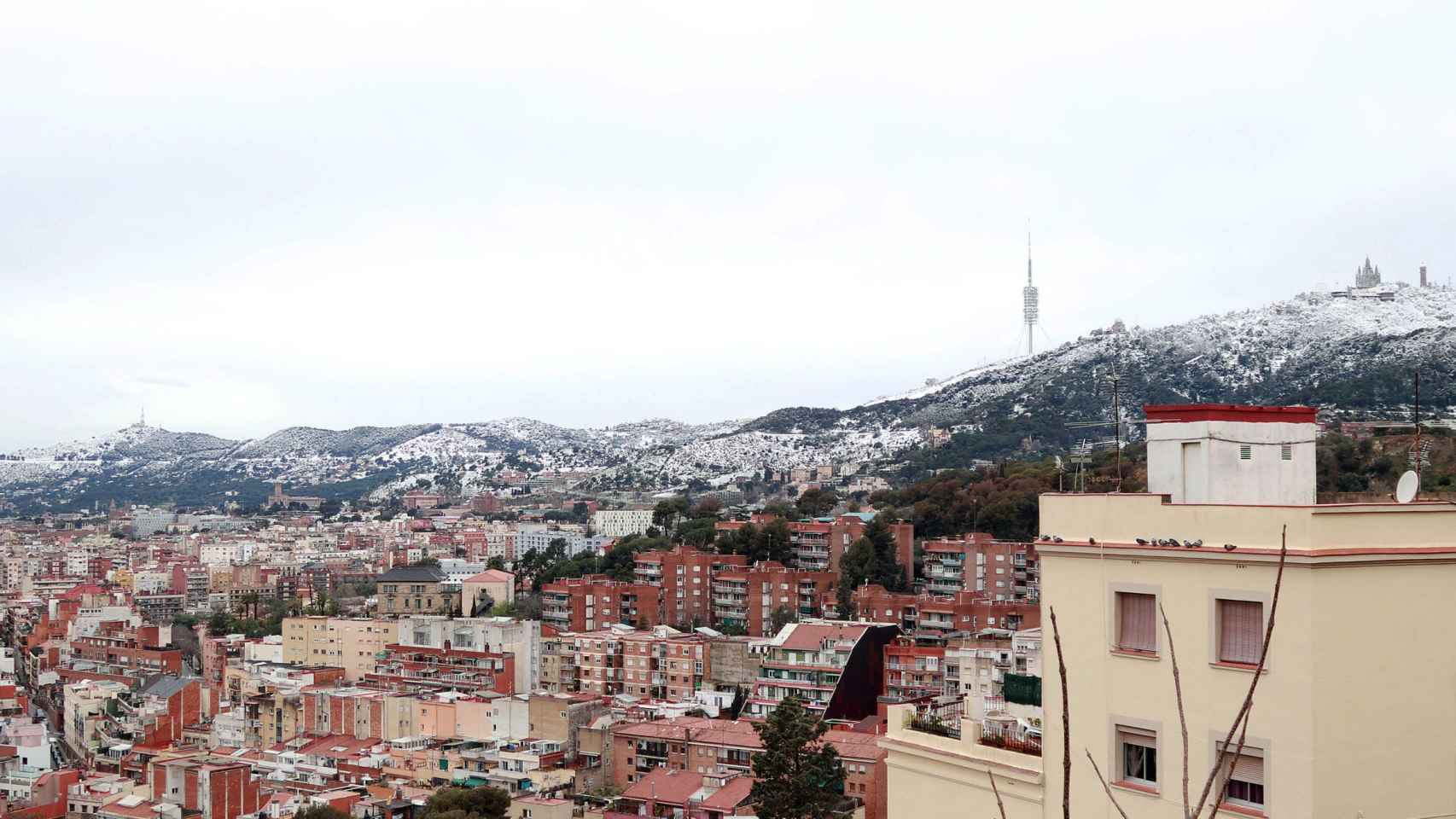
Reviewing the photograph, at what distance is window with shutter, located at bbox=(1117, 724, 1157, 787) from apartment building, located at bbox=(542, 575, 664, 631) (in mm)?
33439

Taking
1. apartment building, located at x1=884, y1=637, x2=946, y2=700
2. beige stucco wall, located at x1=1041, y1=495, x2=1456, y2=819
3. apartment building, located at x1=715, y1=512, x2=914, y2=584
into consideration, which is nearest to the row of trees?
apartment building, located at x1=715, y1=512, x2=914, y2=584

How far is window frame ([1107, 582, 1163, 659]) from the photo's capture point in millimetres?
4645

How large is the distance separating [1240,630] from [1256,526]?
323mm

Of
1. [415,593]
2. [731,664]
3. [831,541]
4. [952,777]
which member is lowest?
[415,593]

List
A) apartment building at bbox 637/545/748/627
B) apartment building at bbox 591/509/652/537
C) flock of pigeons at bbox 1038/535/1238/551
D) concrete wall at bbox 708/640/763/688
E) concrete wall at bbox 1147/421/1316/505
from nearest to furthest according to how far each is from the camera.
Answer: flock of pigeons at bbox 1038/535/1238/551 → concrete wall at bbox 1147/421/1316/505 → concrete wall at bbox 708/640/763/688 → apartment building at bbox 637/545/748/627 → apartment building at bbox 591/509/652/537

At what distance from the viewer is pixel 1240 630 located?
440cm

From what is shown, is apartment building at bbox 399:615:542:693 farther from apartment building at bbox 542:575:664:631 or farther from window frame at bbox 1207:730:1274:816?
window frame at bbox 1207:730:1274:816

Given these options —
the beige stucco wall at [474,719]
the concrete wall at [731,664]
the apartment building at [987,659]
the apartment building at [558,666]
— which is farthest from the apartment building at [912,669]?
the apartment building at [558,666]

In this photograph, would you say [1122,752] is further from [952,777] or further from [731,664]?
[731,664]

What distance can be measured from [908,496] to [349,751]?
21.6 metres

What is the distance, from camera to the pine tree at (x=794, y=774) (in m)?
19.4

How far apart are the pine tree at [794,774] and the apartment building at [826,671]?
6.43 m

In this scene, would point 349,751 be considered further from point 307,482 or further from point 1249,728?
point 307,482

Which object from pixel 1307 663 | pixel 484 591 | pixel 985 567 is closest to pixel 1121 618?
pixel 1307 663
